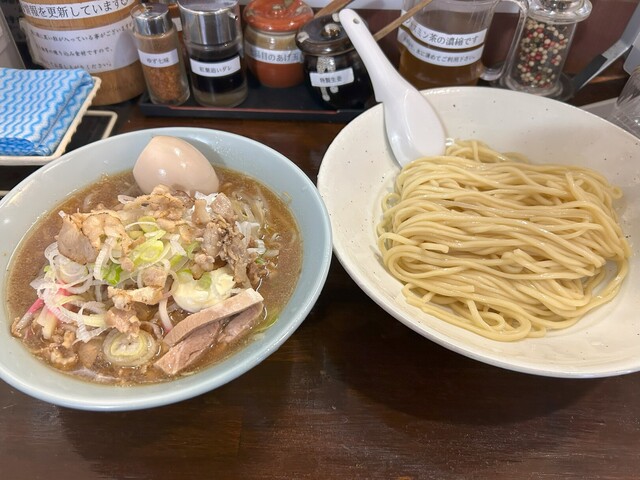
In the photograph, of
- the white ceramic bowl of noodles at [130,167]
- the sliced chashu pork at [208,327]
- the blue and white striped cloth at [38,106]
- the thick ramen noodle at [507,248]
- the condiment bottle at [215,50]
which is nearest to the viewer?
the white ceramic bowl of noodles at [130,167]

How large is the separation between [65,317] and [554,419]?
2.86 ft

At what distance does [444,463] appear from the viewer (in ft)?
2.55

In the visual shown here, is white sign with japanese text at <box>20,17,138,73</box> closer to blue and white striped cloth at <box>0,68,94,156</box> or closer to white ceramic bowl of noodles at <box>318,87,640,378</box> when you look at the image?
blue and white striped cloth at <box>0,68,94,156</box>

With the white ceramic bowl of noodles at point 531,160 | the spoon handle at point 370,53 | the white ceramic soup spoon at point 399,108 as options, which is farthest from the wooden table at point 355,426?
the spoon handle at point 370,53

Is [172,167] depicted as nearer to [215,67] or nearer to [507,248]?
[215,67]

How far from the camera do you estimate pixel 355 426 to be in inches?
32.2

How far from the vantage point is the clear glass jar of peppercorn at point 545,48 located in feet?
4.27

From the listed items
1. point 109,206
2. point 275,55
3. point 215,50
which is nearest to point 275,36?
point 275,55

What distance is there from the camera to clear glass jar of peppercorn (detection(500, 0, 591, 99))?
1301mm

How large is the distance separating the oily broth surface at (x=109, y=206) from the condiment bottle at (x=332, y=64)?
0.48 metres

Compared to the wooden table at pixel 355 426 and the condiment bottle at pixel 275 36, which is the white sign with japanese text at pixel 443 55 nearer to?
the condiment bottle at pixel 275 36

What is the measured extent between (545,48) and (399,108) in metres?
0.55

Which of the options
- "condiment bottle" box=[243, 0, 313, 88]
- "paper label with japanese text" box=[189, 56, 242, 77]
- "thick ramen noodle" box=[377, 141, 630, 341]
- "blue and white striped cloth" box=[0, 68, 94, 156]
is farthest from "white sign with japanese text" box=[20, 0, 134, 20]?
"thick ramen noodle" box=[377, 141, 630, 341]

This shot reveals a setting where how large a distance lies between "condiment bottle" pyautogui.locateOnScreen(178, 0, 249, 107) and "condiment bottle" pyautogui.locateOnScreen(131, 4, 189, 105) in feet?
0.14
